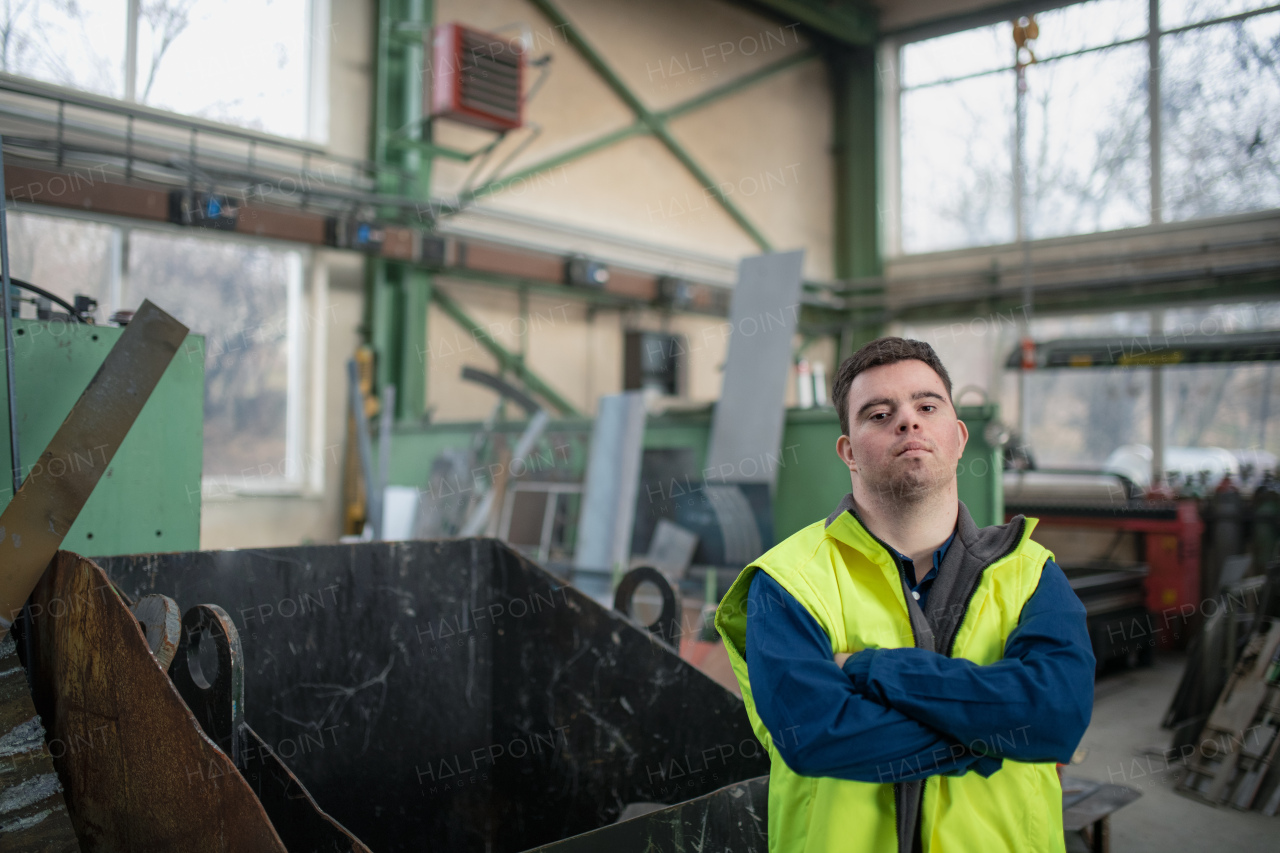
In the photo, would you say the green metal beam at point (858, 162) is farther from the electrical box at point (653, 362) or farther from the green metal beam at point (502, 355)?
the green metal beam at point (502, 355)

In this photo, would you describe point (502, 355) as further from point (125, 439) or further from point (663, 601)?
point (663, 601)

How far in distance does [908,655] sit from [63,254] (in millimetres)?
4599

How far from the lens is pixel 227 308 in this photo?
4742 millimetres

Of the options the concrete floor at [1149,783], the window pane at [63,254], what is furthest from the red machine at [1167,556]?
the window pane at [63,254]

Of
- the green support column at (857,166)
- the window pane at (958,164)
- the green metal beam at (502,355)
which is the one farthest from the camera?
the green support column at (857,166)

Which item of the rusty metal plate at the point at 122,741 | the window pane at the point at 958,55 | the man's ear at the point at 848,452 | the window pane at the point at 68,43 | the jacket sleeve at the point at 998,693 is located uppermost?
the window pane at the point at 958,55

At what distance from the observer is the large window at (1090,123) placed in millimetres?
6371

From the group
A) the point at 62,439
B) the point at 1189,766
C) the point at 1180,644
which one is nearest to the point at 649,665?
the point at 62,439

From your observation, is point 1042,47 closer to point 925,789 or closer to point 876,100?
point 876,100

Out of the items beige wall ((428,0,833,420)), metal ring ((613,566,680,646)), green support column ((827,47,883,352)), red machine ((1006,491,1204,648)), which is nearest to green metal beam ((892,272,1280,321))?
green support column ((827,47,883,352))

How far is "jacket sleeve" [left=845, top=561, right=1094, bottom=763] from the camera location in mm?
829

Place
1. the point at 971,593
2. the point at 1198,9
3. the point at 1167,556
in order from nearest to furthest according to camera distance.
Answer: the point at 971,593, the point at 1167,556, the point at 1198,9

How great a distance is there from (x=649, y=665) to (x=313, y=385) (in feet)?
13.0

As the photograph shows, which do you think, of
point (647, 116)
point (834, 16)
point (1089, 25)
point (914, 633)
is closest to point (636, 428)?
point (914, 633)
